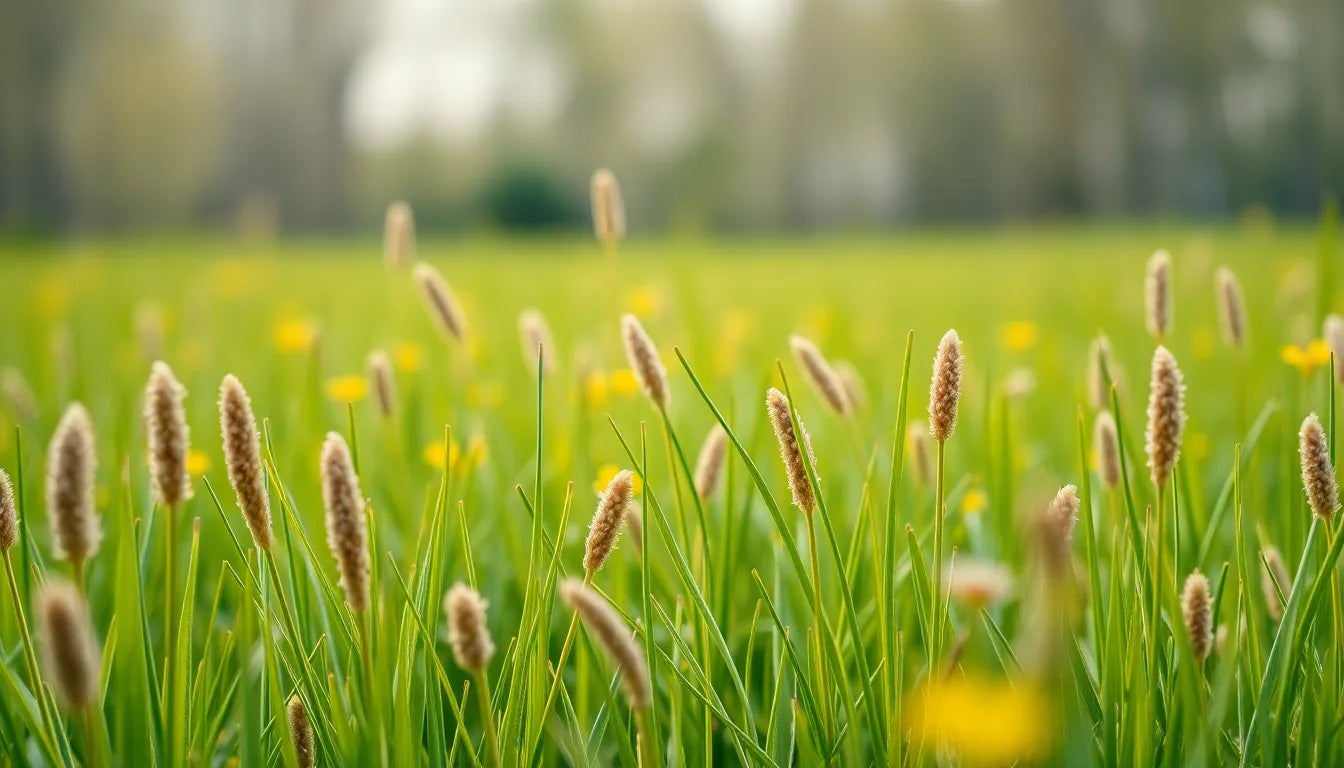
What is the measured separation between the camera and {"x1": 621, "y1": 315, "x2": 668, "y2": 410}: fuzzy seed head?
2.39ft

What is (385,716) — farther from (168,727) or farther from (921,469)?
(921,469)

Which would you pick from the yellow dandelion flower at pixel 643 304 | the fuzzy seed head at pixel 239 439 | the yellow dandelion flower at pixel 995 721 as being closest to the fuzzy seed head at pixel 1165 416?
the yellow dandelion flower at pixel 995 721

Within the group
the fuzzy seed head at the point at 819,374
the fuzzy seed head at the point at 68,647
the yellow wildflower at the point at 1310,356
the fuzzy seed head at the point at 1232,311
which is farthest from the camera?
the yellow wildflower at the point at 1310,356

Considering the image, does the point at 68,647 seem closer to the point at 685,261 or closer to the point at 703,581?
the point at 703,581

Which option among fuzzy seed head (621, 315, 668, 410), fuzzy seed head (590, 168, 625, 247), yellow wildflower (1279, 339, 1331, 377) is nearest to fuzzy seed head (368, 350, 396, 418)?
fuzzy seed head (590, 168, 625, 247)

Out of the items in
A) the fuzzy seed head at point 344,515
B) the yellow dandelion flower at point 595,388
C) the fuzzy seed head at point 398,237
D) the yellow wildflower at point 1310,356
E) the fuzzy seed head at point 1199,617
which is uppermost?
the fuzzy seed head at point 398,237

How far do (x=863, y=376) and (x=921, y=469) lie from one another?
112 cm

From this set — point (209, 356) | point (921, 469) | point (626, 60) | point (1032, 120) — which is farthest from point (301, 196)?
point (921, 469)

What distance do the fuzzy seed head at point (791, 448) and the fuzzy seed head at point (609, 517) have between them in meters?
0.10

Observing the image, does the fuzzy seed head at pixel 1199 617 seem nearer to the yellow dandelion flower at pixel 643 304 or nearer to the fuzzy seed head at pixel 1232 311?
the fuzzy seed head at pixel 1232 311

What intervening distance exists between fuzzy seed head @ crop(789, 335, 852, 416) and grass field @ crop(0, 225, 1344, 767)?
78mm

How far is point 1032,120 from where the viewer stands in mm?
25000

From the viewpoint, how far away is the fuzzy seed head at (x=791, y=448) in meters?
0.60

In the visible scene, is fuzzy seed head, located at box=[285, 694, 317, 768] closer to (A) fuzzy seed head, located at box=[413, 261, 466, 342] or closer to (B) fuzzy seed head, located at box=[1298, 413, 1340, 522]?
(A) fuzzy seed head, located at box=[413, 261, 466, 342]
